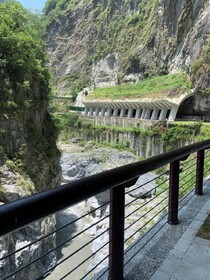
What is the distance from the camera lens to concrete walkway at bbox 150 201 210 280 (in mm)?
2137

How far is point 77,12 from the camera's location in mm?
70062

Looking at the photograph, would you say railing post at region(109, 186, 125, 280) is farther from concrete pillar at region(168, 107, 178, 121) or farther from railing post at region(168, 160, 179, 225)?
concrete pillar at region(168, 107, 178, 121)

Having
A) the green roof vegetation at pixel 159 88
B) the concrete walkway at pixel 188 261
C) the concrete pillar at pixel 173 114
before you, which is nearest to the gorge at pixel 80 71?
the green roof vegetation at pixel 159 88

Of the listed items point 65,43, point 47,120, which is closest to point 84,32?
point 65,43

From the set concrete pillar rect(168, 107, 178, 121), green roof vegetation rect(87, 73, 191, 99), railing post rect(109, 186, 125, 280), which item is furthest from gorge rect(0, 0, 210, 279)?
railing post rect(109, 186, 125, 280)

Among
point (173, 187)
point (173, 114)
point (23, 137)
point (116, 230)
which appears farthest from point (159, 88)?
point (116, 230)

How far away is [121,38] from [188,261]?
52473 mm

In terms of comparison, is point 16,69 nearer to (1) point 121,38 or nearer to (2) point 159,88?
(2) point 159,88

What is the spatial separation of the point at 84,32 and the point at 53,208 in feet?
231

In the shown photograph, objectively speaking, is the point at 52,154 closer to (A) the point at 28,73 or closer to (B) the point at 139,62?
(A) the point at 28,73

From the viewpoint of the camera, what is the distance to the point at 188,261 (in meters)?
2.36

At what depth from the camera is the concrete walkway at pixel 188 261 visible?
7.01 ft

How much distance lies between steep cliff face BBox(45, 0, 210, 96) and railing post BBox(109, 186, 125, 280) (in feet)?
82.5

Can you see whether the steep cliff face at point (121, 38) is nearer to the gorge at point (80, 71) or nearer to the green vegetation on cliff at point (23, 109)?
the gorge at point (80, 71)
